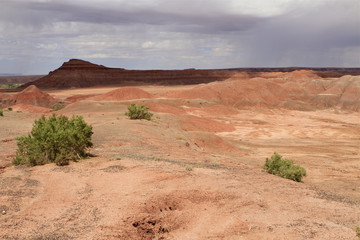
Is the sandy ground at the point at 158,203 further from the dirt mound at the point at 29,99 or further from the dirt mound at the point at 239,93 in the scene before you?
the dirt mound at the point at 239,93

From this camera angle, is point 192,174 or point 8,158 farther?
point 8,158

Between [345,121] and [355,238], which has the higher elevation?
[355,238]

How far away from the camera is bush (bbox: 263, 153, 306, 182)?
14.0m

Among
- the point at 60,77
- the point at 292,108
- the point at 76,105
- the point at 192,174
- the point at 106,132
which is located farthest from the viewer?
the point at 60,77

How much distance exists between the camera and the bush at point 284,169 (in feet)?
45.9

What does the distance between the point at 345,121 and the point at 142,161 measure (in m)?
42.6

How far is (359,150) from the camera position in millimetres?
26359

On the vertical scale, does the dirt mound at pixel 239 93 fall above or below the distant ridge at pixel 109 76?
below

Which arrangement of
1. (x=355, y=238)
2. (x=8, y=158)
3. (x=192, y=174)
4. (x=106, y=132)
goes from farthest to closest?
(x=106, y=132) < (x=8, y=158) < (x=192, y=174) < (x=355, y=238)

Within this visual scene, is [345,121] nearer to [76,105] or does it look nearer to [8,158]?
[76,105]

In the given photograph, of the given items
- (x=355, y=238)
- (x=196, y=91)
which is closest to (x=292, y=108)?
(x=196, y=91)

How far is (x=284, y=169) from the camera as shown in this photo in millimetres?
14422

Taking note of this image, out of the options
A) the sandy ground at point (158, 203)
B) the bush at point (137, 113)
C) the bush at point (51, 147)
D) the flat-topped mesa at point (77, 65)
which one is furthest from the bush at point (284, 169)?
the flat-topped mesa at point (77, 65)

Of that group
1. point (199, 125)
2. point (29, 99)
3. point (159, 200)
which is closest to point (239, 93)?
point (199, 125)
